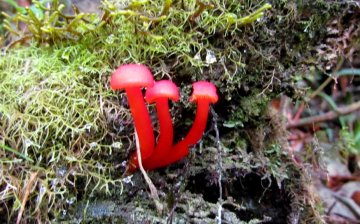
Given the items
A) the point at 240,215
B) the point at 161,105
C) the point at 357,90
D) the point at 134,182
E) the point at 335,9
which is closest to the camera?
the point at 161,105

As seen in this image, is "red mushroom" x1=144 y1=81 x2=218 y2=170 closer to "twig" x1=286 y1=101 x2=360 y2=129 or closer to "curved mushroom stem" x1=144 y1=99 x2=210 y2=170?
"curved mushroom stem" x1=144 y1=99 x2=210 y2=170

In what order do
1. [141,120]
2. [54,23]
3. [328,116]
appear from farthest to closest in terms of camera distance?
[328,116] → [54,23] → [141,120]

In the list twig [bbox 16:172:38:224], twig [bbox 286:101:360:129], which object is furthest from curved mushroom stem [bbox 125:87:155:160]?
twig [bbox 286:101:360:129]

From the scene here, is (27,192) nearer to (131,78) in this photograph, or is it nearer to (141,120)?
(141,120)

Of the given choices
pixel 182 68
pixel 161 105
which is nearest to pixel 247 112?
pixel 182 68

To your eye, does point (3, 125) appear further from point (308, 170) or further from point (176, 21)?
point (308, 170)

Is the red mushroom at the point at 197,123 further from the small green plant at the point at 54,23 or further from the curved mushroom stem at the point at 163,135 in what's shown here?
the small green plant at the point at 54,23

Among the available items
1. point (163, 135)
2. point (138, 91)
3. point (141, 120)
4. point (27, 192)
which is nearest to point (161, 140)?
point (163, 135)
